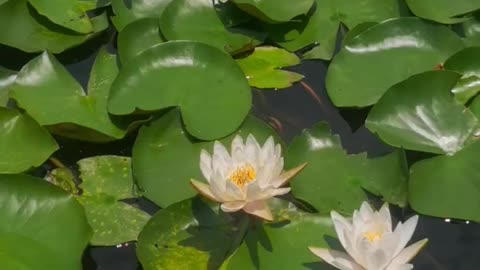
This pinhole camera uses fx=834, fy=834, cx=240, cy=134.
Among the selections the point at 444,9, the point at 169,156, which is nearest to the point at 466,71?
the point at 444,9

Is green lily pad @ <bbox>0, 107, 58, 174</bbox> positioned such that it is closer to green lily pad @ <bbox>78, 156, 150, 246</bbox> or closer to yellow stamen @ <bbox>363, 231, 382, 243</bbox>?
green lily pad @ <bbox>78, 156, 150, 246</bbox>

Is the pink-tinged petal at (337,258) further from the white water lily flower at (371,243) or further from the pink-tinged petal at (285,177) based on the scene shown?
the pink-tinged petal at (285,177)

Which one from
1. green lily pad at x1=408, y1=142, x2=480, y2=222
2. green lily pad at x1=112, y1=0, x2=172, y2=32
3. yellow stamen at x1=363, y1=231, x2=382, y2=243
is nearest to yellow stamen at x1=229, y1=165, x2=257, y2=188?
yellow stamen at x1=363, y1=231, x2=382, y2=243

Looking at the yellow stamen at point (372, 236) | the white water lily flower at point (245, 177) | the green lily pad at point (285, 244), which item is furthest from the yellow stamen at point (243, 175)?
the yellow stamen at point (372, 236)

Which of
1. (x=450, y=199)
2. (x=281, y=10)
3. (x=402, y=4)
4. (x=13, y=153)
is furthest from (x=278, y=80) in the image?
(x=13, y=153)

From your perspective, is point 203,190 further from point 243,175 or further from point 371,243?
point 371,243

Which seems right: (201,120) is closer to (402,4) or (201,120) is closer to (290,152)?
(290,152)
